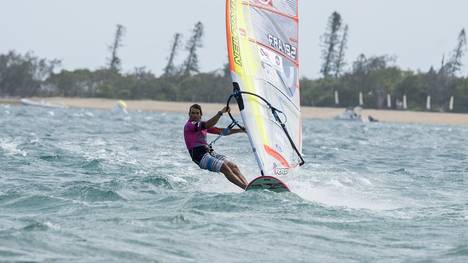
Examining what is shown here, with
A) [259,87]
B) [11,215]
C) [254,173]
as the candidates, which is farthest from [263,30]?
[11,215]

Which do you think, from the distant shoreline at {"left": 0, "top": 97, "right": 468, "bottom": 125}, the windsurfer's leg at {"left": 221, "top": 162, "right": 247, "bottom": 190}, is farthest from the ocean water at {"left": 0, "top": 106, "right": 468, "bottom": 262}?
the distant shoreline at {"left": 0, "top": 97, "right": 468, "bottom": 125}

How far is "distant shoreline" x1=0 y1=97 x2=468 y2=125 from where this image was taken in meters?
69.1

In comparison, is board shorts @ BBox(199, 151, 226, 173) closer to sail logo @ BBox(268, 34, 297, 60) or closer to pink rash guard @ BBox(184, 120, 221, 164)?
pink rash guard @ BBox(184, 120, 221, 164)

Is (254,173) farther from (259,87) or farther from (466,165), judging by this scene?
(466,165)

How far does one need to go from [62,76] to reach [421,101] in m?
35.1

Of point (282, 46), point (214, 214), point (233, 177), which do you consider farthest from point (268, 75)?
point (214, 214)

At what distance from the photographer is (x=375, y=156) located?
21.3m

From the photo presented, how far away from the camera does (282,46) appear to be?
12383 mm

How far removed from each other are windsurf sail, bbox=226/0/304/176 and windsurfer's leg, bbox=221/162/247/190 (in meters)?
0.42

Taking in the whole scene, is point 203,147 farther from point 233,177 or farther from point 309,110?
point 309,110

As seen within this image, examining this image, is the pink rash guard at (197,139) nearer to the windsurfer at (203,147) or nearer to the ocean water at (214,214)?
the windsurfer at (203,147)

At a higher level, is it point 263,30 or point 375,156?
point 263,30

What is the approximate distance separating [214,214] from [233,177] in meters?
2.43

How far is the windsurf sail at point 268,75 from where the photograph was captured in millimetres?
11305
